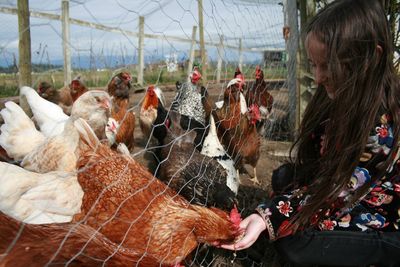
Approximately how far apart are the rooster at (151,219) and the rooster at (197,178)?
0.32 m

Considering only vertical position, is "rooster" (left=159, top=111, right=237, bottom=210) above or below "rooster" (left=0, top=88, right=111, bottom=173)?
below

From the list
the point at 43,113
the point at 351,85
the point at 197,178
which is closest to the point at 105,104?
the point at 43,113

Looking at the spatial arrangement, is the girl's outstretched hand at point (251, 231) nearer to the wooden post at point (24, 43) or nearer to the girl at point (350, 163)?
the girl at point (350, 163)

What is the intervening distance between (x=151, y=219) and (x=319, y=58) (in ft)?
3.26

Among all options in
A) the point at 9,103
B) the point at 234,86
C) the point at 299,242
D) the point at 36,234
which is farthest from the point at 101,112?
the point at 299,242

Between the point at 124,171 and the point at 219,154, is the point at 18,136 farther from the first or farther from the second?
the point at 219,154

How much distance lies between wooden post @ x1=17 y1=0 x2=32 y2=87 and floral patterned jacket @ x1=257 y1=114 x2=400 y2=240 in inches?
41.9

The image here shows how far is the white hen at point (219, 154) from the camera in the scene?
2.60 metres

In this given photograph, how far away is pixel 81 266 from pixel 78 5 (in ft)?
2.88

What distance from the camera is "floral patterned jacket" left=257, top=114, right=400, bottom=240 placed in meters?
1.32

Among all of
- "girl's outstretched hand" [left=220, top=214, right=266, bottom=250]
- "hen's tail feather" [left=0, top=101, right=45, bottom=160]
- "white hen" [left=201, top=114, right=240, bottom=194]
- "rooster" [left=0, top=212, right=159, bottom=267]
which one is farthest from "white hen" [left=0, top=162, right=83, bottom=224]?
"white hen" [left=201, top=114, right=240, bottom=194]

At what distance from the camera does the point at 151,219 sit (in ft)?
4.90

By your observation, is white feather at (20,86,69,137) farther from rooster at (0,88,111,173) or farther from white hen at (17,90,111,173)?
white hen at (17,90,111,173)

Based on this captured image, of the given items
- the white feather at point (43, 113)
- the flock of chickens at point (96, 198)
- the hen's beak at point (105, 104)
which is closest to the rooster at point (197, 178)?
the flock of chickens at point (96, 198)
